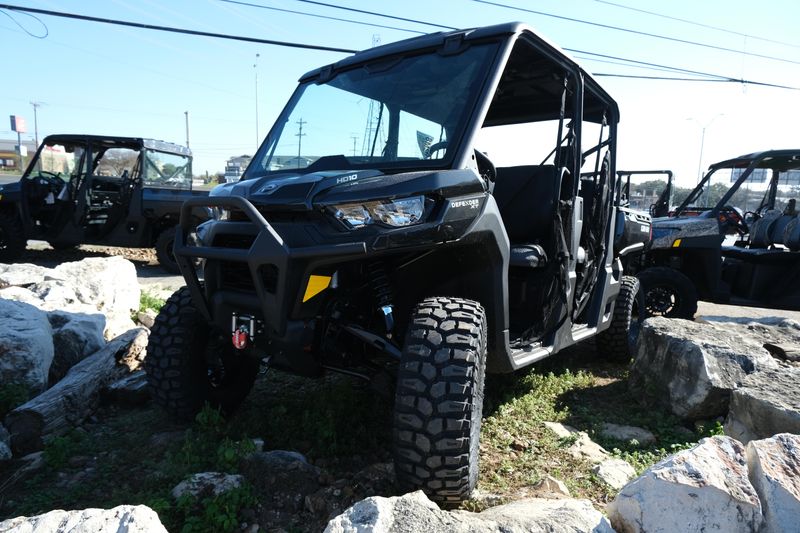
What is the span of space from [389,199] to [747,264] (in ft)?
23.8

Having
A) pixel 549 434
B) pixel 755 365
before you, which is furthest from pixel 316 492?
pixel 755 365

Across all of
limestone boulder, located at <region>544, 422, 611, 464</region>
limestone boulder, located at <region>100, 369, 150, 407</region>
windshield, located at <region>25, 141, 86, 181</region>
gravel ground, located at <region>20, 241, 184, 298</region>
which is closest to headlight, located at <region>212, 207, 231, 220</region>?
limestone boulder, located at <region>100, 369, 150, 407</region>

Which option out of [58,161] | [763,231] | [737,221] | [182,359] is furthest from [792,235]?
[58,161]

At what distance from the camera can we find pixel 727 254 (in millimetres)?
7961

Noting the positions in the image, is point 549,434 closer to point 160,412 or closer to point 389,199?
point 389,199

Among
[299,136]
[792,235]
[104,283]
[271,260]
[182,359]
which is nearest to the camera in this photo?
[271,260]

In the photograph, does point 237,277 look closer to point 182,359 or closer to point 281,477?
point 182,359

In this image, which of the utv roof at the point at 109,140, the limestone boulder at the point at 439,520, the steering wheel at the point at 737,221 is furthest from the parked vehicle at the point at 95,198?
the steering wheel at the point at 737,221

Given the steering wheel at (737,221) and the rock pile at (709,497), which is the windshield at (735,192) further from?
the rock pile at (709,497)

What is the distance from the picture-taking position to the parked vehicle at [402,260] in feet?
7.69

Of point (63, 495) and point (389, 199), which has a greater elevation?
point (389, 199)

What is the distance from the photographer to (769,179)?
29.6 ft

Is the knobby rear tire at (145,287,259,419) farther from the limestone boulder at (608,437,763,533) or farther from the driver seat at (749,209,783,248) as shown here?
the driver seat at (749,209,783,248)

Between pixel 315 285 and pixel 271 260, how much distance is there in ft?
0.75
